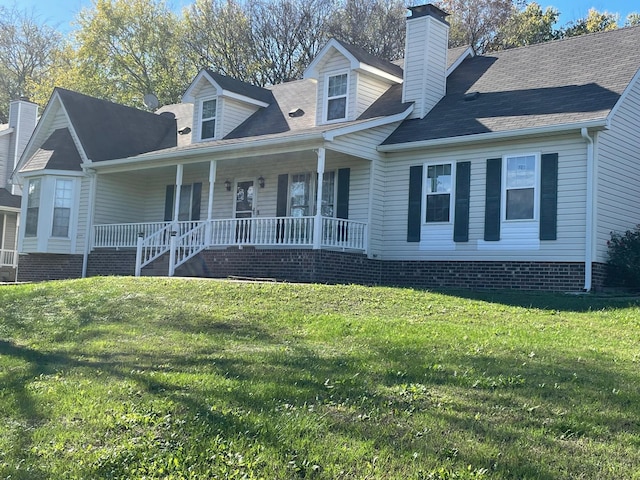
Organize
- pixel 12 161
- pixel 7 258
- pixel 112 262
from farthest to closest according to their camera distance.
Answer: pixel 12 161 → pixel 7 258 → pixel 112 262

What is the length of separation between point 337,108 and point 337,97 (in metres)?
0.27

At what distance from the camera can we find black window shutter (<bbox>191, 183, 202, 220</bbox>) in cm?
2039

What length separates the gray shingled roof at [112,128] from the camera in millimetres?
21120

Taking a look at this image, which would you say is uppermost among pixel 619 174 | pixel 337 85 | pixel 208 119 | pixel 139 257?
pixel 337 85

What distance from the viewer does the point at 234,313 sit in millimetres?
10227

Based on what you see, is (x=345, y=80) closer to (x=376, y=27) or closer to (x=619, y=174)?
(x=619, y=174)

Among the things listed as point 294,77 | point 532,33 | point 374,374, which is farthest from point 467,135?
point 294,77

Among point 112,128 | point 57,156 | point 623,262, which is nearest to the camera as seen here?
point 623,262

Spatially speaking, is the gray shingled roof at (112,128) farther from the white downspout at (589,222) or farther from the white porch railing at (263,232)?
the white downspout at (589,222)

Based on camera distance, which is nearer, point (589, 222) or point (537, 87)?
point (589, 222)

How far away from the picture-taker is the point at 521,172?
1450cm

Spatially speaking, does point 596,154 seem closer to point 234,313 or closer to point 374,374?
point 234,313

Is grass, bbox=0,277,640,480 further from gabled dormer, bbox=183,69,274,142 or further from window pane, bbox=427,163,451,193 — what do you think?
gabled dormer, bbox=183,69,274,142

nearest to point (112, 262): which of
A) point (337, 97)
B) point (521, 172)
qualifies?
point (337, 97)
